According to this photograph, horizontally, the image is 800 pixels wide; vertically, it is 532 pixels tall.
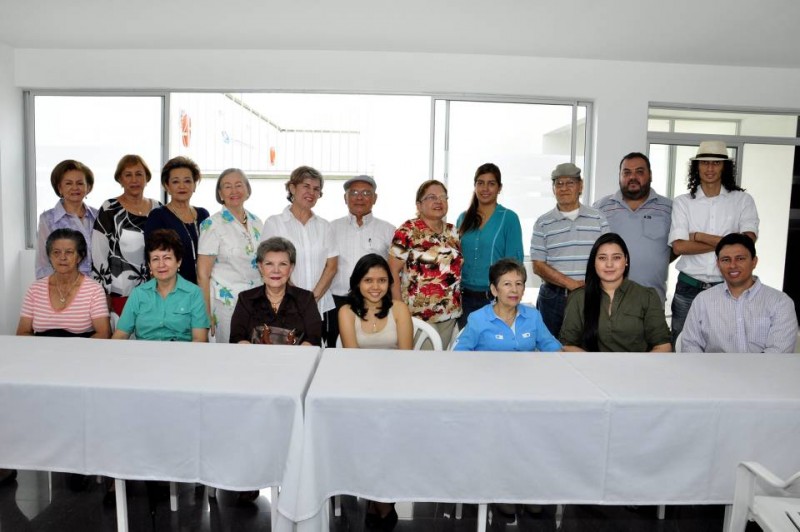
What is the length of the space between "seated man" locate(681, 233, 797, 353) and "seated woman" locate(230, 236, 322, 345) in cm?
187

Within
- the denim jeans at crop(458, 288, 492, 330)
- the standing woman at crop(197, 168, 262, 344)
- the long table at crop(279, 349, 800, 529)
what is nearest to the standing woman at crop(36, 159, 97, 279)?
the standing woman at crop(197, 168, 262, 344)

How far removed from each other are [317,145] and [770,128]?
21.0ft

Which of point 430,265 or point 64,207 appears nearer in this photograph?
point 430,265

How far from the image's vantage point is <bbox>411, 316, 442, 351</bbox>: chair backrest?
2836 mm

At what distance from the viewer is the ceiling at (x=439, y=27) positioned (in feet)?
13.5

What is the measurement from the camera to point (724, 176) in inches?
136

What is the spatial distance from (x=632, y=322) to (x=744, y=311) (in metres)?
0.51

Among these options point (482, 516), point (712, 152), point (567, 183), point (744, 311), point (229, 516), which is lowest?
point (229, 516)

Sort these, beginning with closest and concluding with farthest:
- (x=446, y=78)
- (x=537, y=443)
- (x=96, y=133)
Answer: (x=537, y=443), (x=446, y=78), (x=96, y=133)

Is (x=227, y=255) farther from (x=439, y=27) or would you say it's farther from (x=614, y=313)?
(x=439, y=27)

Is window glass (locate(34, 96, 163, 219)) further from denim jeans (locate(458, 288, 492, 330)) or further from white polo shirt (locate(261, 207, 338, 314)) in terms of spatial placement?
denim jeans (locate(458, 288, 492, 330))

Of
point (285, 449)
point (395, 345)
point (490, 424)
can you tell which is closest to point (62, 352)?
point (285, 449)

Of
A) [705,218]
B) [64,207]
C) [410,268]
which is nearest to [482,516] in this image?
[410,268]

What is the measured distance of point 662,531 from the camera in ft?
7.55
